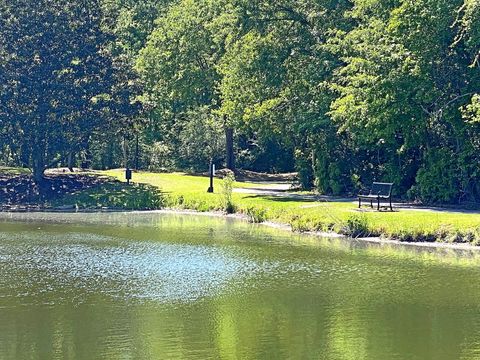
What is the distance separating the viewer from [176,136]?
67.2 metres

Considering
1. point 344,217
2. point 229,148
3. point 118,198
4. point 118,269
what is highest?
point 229,148

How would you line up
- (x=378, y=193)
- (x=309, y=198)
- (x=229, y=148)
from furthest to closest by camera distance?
(x=229, y=148) → (x=309, y=198) → (x=378, y=193)

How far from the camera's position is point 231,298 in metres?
22.2

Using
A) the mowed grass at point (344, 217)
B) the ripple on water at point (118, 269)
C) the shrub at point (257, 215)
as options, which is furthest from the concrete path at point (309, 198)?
the ripple on water at point (118, 269)

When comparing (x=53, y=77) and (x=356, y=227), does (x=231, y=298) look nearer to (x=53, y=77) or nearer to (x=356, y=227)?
(x=356, y=227)

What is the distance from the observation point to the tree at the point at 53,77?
168ft

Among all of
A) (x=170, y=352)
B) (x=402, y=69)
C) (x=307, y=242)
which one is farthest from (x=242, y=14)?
(x=170, y=352)

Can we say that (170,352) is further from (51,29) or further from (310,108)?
(51,29)

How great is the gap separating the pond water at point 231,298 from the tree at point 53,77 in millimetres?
17816

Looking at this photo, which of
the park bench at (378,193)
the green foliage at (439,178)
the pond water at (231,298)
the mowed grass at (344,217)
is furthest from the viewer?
the green foliage at (439,178)

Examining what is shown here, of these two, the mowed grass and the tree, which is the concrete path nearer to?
the mowed grass

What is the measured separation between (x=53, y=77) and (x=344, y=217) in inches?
948

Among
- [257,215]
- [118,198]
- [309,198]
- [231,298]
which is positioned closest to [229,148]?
[118,198]

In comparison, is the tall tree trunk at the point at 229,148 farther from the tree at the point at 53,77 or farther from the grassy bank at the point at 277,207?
the tree at the point at 53,77
